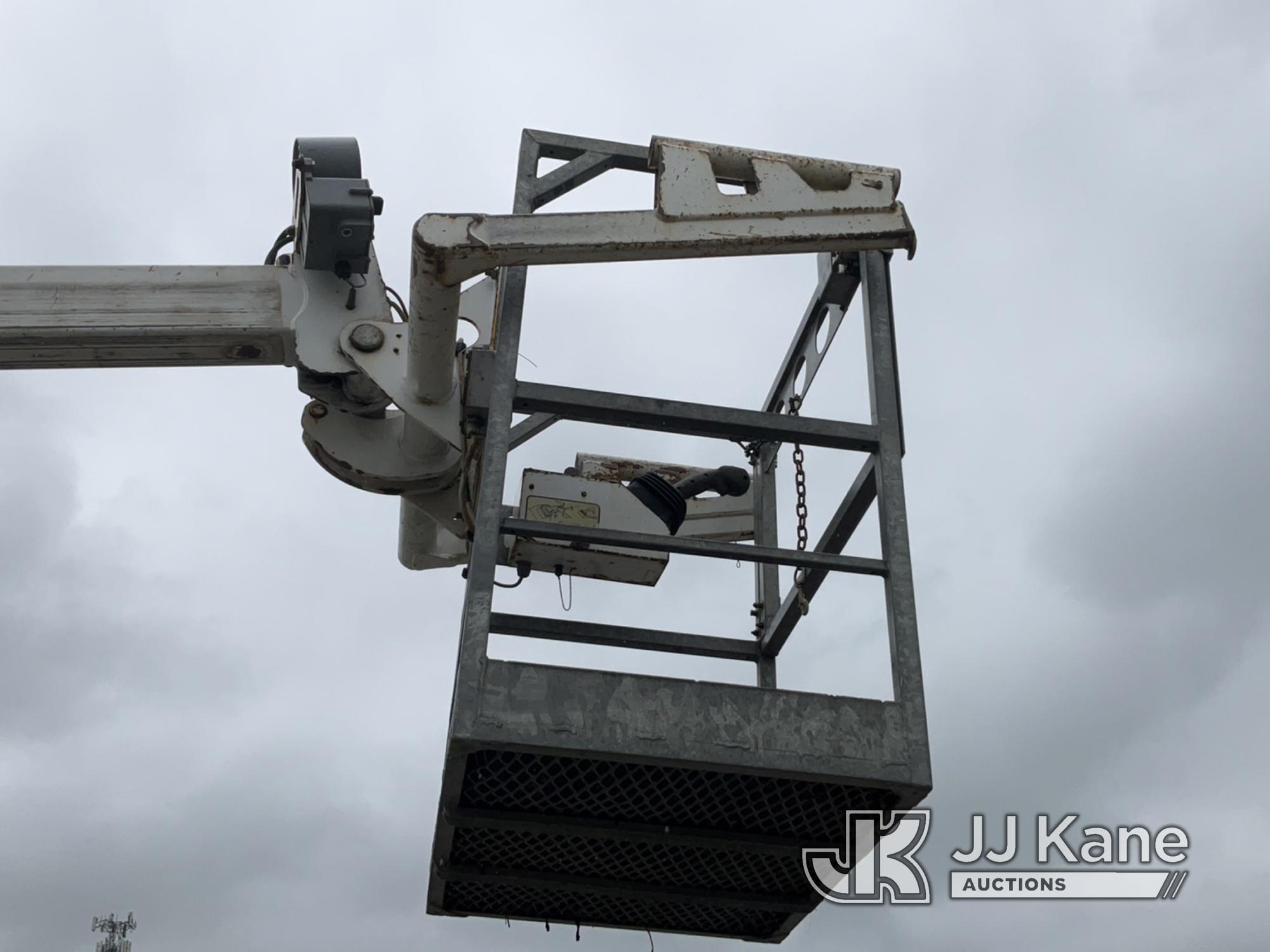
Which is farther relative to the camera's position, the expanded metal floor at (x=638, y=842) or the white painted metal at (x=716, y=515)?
the white painted metal at (x=716, y=515)

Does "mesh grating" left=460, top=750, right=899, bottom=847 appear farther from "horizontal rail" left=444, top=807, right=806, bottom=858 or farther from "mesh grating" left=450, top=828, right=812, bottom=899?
"mesh grating" left=450, top=828, right=812, bottom=899

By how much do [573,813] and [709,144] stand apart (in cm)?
303

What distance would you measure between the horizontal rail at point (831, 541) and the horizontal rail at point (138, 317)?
2.67 m

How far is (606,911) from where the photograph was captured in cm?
708

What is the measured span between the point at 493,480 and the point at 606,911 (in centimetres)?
246

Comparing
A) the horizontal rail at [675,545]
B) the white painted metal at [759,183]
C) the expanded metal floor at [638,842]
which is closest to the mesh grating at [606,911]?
the expanded metal floor at [638,842]

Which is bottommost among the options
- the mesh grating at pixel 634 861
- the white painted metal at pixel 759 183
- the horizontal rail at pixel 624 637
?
the mesh grating at pixel 634 861

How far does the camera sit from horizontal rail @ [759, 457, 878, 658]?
21.5 feet

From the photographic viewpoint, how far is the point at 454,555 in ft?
25.9

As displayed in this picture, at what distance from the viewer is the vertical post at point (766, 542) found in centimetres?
795

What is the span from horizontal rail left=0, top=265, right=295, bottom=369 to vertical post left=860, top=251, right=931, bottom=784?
8.89 feet

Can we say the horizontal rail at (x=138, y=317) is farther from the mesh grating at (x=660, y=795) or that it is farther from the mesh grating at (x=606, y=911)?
the mesh grating at (x=606, y=911)

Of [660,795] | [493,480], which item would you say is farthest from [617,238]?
[660,795]

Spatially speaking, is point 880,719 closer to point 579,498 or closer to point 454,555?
point 579,498
